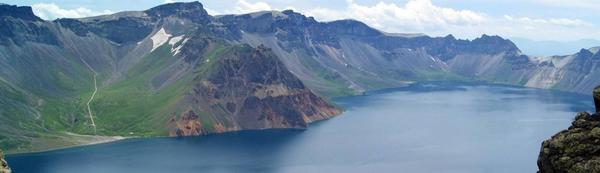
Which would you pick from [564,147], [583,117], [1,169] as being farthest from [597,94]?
[1,169]

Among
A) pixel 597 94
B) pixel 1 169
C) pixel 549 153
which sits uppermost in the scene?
pixel 597 94

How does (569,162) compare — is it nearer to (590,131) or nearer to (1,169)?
(590,131)

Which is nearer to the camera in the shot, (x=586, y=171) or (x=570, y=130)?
(x=586, y=171)

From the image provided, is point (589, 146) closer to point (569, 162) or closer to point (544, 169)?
point (569, 162)

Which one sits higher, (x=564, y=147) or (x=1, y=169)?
(x=564, y=147)

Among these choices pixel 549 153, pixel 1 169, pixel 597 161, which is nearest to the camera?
pixel 597 161

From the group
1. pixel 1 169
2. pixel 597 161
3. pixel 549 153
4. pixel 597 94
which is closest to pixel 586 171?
pixel 597 161

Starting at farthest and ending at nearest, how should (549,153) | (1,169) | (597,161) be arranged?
(1,169) < (549,153) < (597,161)
